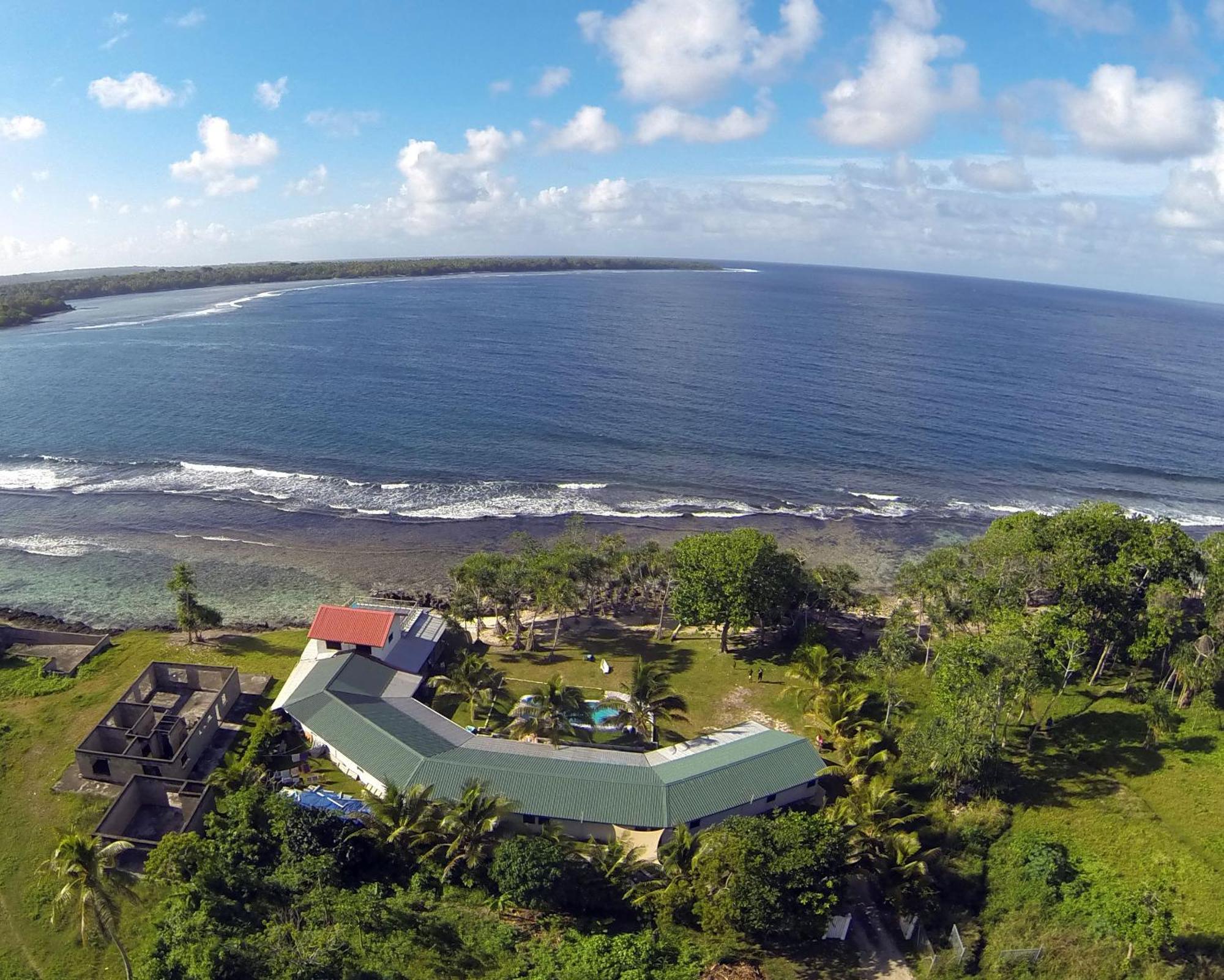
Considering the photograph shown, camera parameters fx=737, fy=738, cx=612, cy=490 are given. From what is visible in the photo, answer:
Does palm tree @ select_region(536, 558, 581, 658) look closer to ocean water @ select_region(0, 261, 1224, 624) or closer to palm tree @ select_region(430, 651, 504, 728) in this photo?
palm tree @ select_region(430, 651, 504, 728)

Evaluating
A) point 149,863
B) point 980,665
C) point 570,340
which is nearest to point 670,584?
point 980,665

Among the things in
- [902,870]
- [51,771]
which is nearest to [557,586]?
[902,870]

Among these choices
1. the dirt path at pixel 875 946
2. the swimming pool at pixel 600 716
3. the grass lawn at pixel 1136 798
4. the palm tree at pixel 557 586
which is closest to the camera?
the dirt path at pixel 875 946

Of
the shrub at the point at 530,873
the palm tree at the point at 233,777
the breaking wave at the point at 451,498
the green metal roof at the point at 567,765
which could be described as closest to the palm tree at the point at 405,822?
the green metal roof at the point at 567,765

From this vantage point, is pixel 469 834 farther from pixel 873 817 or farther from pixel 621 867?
pixel 873 817

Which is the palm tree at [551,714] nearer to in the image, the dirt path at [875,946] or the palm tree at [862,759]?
the palm tree at [862,759]

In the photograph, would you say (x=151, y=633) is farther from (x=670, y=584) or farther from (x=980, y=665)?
(x=980, y=665)
